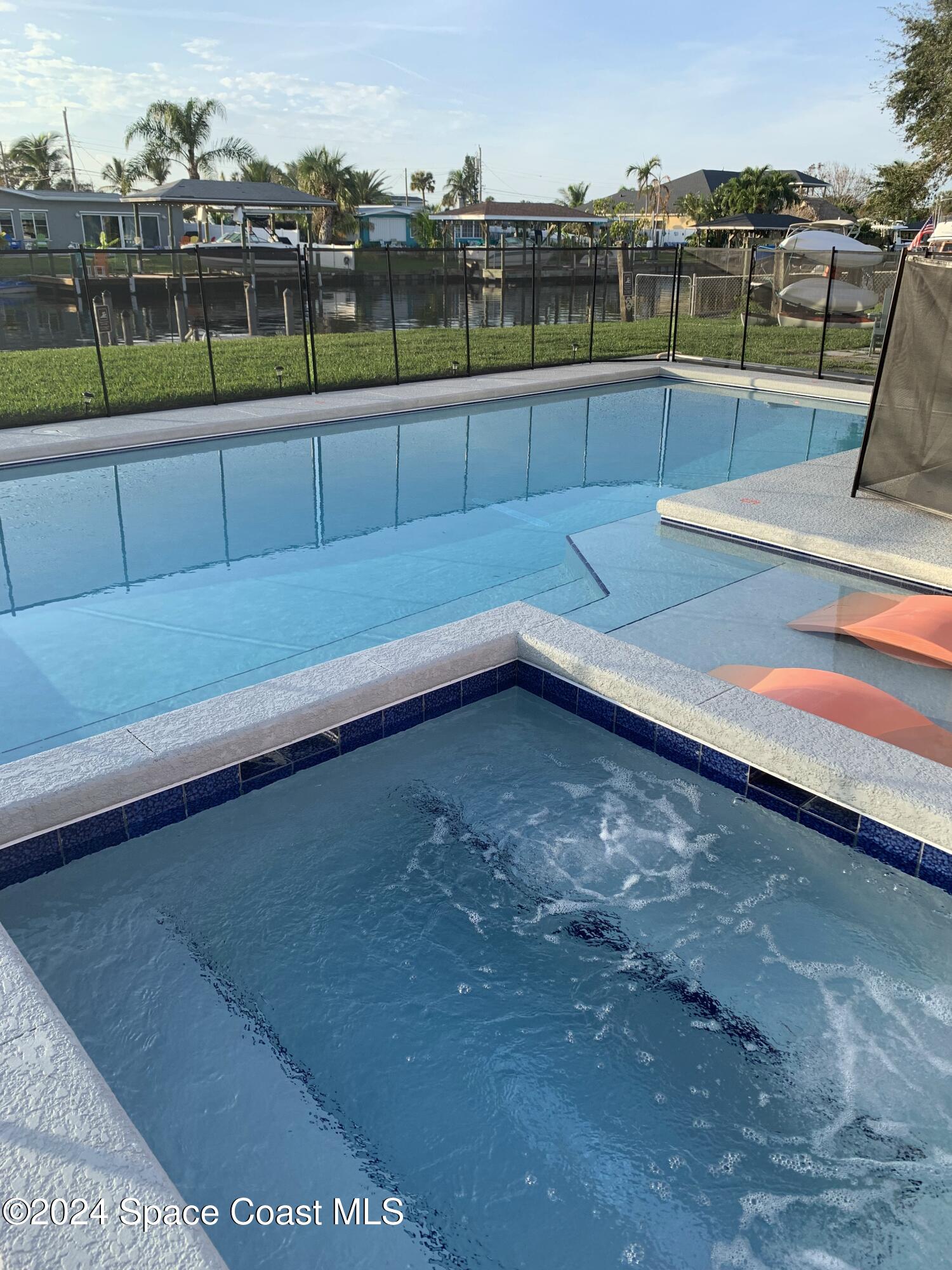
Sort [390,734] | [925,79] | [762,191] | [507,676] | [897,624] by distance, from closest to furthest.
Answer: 1. [390,734]
2. [507,676]
3. [897,624]
4. [925,79]
5. [762,191]

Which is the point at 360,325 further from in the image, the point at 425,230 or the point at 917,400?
Answer: the point at 425,230

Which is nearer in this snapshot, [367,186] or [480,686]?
[480,686]

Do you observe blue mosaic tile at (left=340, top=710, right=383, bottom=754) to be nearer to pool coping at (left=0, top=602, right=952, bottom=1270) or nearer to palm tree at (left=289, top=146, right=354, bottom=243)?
pool coping at (left=0, top=602, right=952, bottom=1270)

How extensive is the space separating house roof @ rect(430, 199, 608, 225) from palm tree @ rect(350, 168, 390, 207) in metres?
9.62

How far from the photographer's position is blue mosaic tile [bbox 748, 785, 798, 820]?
3916 millimetres

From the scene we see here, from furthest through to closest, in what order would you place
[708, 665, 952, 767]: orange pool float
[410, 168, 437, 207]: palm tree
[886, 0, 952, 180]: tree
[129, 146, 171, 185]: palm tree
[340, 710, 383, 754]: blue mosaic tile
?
[410, 168, 437, 207]: palm tree
[129, 146, 171, 185]: palm tree
[886, 0, 952, 180]: tree
[340, 710, 383, 754]: blue mosaic tile
[708, 665, 952, 767]: orange pool float

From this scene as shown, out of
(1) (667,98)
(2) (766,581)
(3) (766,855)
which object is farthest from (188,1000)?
(1) (667,98)

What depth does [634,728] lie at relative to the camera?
14.6 feet

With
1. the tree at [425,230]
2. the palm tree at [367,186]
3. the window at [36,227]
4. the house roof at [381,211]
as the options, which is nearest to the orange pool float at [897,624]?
the window at [36,227]

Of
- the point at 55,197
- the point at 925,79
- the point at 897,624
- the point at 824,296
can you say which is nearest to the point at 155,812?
the point at 897,624

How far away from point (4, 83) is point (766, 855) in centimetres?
7225

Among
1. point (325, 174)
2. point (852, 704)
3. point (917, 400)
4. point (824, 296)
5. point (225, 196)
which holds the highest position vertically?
point (325, 174)

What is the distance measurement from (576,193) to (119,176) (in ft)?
100

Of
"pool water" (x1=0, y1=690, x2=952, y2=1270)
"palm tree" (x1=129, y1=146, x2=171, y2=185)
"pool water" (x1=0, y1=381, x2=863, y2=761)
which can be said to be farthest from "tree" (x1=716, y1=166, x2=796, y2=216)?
"pool water" (x1=0, y1=690, x2=952, y2=1270)
